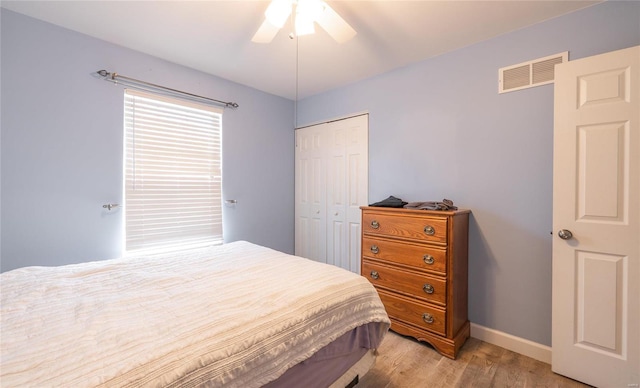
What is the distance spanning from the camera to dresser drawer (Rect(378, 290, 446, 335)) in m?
1.95

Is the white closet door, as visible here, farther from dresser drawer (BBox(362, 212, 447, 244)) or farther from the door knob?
the door knob

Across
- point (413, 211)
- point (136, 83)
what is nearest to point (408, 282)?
point (413, 211)

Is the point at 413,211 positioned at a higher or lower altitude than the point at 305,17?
lower

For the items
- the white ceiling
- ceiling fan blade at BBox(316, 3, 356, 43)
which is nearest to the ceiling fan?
ceiling fan blade at BBox(316, 3, 356, 43)

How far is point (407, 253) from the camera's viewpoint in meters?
2.10

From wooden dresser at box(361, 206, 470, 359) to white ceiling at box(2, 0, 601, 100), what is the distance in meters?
1.42

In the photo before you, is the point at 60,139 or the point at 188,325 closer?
the point at 188,325

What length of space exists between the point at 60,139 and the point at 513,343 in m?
3.85

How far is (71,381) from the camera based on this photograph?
66 cm

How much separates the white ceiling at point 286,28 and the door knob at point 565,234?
1.51m

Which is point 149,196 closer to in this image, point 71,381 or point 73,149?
point 73,149

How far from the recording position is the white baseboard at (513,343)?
1.88m

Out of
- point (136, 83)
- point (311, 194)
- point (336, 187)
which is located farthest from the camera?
point (311, 194)

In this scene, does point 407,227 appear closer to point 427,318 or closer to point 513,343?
point 427,318
